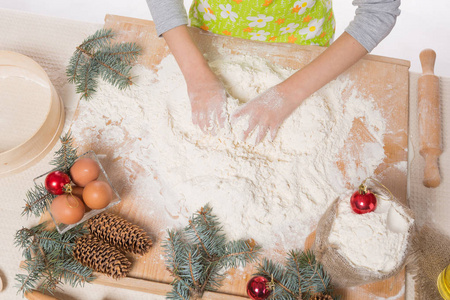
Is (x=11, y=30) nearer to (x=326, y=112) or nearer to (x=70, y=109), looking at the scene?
(x=70, y=109)

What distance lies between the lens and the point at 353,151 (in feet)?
2.95

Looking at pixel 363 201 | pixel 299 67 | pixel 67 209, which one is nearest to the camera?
pixel 363 201

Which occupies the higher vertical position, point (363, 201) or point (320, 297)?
point (363, 201)

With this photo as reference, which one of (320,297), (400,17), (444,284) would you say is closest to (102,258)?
(320,297)

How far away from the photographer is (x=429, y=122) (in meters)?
0.95

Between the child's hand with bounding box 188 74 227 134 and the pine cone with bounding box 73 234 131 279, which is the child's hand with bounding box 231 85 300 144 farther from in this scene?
the pine cone with bounding box 73 234 131 279

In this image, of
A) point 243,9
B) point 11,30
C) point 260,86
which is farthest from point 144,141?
point 11,30

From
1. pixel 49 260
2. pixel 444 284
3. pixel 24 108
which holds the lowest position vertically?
pixel 444 284

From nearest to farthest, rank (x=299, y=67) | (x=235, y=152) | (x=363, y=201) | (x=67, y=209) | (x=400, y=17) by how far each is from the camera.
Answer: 1. (x=363, y=201)
2. (x=67, y=209)
3. (x=235, y=152)
4. (x=299, y=67)
5. (x=400, y=17)

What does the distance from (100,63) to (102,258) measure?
48 centimetres

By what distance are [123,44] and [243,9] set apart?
1.08ft

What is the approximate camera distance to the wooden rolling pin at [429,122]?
3.02ft

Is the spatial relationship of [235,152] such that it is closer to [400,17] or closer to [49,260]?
[49,260]

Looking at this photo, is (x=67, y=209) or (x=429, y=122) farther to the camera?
(x=429, y=122)
